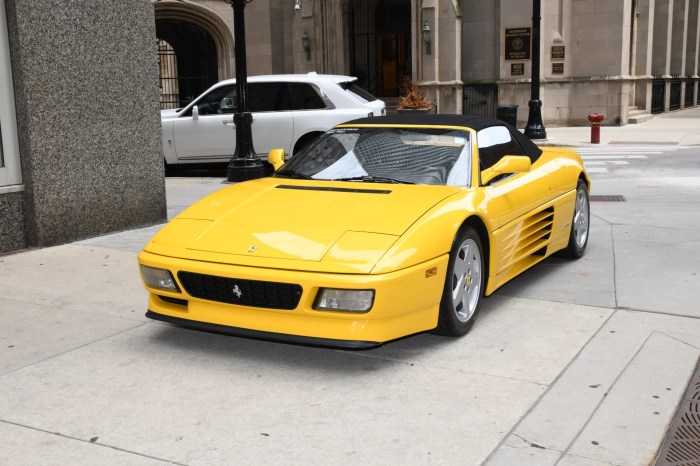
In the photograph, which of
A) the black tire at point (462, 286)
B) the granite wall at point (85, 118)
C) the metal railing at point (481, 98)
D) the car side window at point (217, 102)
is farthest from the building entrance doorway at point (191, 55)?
the black tire at point (462, 286)

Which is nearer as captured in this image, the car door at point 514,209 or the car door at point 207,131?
the car door at point 514,209

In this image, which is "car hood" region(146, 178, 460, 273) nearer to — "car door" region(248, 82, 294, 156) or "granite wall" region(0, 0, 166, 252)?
"granite wall" region(0, 0, 166, 252)

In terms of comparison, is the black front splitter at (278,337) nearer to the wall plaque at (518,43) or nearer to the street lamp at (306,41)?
the wall plaque at (518,43)

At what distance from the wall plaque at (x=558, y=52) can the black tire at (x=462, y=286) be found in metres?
23.4

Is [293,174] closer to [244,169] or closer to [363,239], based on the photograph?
[363,239]

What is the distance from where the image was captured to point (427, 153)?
5.96 meters

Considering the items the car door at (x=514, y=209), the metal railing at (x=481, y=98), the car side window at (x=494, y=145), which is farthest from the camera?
the metal railing at (x=481, y=98)

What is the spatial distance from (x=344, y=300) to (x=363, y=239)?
0.43 meters

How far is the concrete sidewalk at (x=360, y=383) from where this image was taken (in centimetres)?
374

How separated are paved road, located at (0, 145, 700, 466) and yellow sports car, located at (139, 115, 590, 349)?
288 millimetres

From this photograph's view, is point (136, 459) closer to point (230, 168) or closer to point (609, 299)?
point (609, 299)

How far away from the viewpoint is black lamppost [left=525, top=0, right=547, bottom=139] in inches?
782

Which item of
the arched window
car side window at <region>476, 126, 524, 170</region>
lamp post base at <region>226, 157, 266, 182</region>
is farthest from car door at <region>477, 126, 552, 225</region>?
lamp post base at <region>226, 157, 266, 182</region>

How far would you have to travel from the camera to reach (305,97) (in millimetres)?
14383
